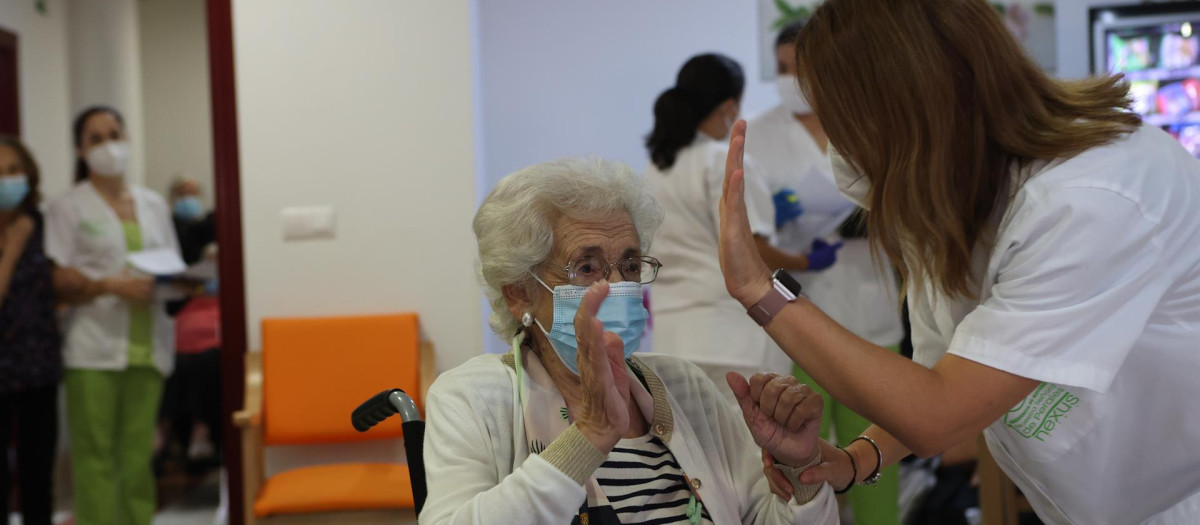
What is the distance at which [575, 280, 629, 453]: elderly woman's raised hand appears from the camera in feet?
4.14

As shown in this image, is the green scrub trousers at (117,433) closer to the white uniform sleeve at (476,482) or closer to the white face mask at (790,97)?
the white face mask at (790,97)

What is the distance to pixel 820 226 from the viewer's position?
3113 mm

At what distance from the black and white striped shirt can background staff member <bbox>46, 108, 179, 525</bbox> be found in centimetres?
280

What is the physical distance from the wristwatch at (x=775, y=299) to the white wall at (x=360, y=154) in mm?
2331

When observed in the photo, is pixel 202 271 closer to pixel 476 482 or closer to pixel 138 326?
pixel 138 326

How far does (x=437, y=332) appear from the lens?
3527mm

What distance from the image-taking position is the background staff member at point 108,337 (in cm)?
369

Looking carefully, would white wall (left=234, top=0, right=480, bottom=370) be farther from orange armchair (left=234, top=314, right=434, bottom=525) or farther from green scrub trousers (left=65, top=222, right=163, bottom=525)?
green scrub trousers (left=65, top=222, right=163, bottom=525)

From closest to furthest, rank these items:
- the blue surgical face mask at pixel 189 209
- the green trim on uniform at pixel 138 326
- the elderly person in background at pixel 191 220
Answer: the green trim on uniform at pixel 138 326
the elderly person in background at pixel 191 220
the blue surgical face mask at pixel 189 209

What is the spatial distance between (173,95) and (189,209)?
69cm

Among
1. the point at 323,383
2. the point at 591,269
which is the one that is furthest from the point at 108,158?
the point at 591,269

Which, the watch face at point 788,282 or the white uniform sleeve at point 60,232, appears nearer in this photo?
the watch face at point 788,282

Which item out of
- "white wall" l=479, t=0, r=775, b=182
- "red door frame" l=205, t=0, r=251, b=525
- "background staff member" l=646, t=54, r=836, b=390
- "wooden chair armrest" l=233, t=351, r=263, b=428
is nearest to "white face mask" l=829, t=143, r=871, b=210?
"background staff member" l=646, t=54, r=836, b=390

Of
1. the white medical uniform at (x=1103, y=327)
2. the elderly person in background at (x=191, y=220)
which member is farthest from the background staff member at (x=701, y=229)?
the elderly person in background at (x=191, y=220)
